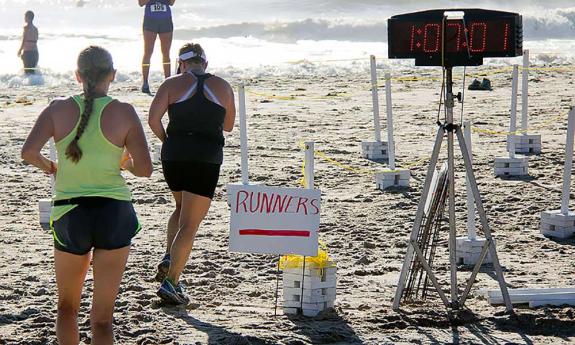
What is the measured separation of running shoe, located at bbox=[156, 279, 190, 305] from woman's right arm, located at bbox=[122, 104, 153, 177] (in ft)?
6.11

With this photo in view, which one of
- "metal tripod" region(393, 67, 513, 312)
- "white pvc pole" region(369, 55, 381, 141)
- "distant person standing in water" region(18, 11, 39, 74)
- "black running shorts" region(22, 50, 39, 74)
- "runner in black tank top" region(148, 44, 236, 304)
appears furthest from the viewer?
"black running shorts" region(22, 50, 39, 74)

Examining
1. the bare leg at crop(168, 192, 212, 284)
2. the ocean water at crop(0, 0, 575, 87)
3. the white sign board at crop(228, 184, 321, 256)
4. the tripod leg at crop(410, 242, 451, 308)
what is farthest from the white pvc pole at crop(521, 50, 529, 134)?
the ocean water at crop(0, 0, 575, 87)

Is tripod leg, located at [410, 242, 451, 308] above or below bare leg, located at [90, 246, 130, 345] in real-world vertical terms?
below

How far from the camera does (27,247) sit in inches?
362

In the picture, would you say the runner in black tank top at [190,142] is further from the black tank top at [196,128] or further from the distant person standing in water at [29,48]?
the distant person standing in water at [29,48]

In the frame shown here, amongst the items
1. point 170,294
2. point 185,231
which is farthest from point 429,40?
point 170,294

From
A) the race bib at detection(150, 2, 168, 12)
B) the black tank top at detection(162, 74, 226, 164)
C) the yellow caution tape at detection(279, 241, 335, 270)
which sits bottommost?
the yellow caution tape at detection(279, 241, 335, 270)

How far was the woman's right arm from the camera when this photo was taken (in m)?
5.34

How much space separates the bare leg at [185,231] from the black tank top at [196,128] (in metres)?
0.26

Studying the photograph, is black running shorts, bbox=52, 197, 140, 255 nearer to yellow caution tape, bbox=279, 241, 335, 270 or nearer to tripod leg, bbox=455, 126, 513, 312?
yellow caution tape, bbox=279, 241, 335, 270

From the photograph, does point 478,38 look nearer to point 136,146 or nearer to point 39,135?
point 136,146

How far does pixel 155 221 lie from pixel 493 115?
7331 millimetres

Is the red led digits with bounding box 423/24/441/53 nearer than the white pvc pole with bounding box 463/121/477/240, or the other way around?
the red led digits with bounding box 423/24/441/53

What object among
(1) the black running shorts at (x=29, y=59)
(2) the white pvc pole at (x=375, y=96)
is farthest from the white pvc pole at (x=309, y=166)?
(1) the black running shorts at (x=29, y=59)
